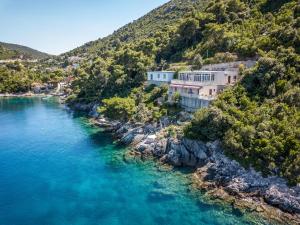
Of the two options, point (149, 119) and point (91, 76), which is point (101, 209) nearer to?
point (149, 119)

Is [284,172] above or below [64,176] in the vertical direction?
above

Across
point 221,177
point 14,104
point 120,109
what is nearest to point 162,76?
point 120,109

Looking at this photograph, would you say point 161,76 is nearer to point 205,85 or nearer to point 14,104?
point 205,85

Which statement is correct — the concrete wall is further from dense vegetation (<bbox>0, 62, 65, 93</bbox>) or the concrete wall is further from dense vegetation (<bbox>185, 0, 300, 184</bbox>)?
dense vegetation (<bbox>0, 62, 65, 93</bbox>)

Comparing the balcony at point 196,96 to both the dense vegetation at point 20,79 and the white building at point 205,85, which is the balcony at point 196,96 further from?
the dense vegetation at point 20,79

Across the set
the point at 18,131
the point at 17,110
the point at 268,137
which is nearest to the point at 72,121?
the point at 18,131

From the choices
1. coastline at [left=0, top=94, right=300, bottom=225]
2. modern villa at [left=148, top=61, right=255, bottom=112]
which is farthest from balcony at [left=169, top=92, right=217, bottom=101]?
coastline at [left=0, top=94, right=300, bottom=225]
